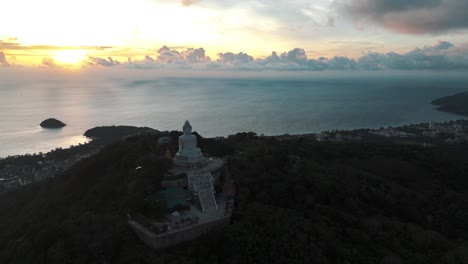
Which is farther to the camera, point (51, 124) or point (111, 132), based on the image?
point (51, 124)

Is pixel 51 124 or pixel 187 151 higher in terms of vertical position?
pixel 187 151

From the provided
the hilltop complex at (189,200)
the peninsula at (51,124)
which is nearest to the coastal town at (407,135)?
the hilltop complex at (189,200)

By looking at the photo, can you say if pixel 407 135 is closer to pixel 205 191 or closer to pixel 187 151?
pixel 187 151

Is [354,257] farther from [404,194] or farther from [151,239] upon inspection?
[404,194]

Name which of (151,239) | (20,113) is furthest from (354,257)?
(20,113)

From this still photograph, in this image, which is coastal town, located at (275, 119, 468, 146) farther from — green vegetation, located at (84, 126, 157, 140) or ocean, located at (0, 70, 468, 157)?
green vegetation, located at (84, 126, 157, 140)

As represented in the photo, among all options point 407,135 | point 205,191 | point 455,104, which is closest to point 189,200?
point 205,191
